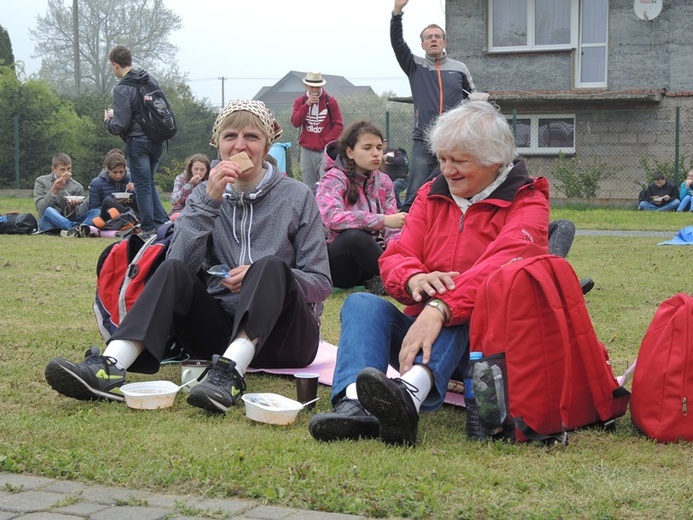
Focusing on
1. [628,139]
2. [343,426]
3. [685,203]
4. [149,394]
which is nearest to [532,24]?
[628,139]

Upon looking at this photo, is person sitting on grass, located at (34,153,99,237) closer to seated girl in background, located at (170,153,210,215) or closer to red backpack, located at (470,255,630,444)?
seated girl in background, located at (170,153,210,215)

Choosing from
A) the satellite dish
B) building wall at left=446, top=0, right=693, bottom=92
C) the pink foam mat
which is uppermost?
the satellite dish

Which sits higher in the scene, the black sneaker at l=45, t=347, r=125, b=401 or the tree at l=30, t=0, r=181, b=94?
the tree at l=30, t=0, r=181, b=94

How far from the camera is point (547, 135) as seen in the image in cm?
2475

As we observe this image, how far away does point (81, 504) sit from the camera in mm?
3092

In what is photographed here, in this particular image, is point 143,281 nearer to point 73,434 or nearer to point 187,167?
point 73,434

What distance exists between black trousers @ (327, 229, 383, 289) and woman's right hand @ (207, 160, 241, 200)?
314cm

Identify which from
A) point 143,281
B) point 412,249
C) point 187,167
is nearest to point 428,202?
point 412,249

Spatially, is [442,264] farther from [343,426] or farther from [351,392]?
[343,426]

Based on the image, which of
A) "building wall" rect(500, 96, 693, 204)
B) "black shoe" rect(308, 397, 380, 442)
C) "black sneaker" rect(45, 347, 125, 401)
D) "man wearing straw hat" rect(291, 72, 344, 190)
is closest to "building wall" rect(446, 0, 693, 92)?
"building wall" rect(500, 96, 693, 204)

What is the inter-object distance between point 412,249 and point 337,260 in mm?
3631

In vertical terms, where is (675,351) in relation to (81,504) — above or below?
above

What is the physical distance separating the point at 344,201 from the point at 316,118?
20.0 feet

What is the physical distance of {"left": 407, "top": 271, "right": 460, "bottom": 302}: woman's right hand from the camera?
401 cm
